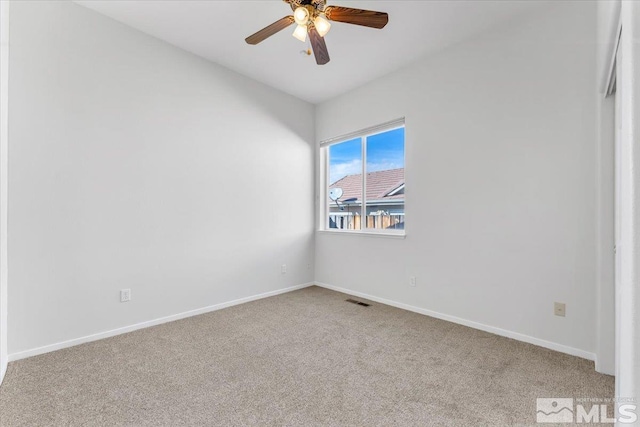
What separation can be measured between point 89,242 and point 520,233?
370 centimetres

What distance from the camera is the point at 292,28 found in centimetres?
268

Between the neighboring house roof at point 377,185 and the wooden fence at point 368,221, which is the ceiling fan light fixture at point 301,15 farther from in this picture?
the wooden fence at point 368,221

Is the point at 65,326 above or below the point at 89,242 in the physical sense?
below

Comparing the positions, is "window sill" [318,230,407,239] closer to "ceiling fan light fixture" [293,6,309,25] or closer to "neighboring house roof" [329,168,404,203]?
"neighboring house roof" [329,168,404,203]

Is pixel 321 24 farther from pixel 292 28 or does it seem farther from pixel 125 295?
pixel 125 295

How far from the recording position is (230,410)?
62.8 inches

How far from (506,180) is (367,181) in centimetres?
171

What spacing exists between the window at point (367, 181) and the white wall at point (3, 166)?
3248mm

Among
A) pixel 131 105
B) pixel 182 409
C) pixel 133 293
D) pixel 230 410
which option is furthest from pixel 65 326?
pixel 131 105

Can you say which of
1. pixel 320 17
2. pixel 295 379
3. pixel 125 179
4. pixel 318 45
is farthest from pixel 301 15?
pixel 295 379

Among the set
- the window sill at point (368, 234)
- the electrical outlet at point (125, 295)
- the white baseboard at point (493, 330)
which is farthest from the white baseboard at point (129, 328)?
the white baseboard at point (493, 330)

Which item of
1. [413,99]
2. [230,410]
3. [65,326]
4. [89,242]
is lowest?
[230,410]

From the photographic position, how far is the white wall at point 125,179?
2.21 meters

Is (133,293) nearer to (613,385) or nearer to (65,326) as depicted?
(65,326)
